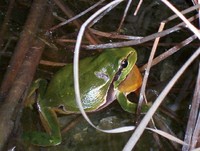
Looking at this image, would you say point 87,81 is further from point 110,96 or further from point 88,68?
point 110,96

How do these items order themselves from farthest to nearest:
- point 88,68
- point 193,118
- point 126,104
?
point 126,104
point 88,68
point 193,118

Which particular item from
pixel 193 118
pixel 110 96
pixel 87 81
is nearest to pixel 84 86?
pixel 87 81

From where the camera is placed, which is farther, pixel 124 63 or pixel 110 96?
pixel 110 96

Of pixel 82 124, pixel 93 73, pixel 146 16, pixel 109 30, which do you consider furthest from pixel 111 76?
pixel 146 16

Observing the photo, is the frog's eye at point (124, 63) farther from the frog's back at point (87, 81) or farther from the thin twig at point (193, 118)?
the thin twig at point (193, 118)

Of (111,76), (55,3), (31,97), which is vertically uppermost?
(55,3)

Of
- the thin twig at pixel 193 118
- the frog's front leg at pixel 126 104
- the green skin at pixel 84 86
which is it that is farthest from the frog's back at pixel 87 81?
the thin twig at pixel 193 118

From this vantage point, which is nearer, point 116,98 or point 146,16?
point 116,98

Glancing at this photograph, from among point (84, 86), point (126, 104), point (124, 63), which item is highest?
point (124, 63)

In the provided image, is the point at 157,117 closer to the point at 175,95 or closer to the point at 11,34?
the point at 175,95
